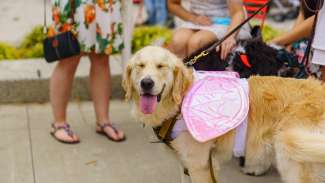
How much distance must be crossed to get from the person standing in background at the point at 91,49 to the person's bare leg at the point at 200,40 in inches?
25.2

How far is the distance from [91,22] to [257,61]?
1447 millimetres

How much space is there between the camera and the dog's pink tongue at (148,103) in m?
3.57

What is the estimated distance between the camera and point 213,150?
3691mm

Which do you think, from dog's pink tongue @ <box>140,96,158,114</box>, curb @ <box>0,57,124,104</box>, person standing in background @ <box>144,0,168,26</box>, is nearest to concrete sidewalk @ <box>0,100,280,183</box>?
curb @ <box>0,57,124,104</box>

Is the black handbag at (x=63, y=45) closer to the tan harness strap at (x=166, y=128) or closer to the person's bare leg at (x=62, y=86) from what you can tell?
the person's bare leg at (x=62, y=86)

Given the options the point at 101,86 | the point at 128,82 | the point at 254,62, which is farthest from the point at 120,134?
the point at 128,82

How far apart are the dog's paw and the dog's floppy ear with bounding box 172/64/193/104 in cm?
119

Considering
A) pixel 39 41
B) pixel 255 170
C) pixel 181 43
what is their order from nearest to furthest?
pixel 255 170 → pixel 181 43 → pixel 39 41

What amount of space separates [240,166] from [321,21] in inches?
54.0

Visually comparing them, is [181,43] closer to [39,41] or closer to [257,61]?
[257,61]

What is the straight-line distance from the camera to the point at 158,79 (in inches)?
139

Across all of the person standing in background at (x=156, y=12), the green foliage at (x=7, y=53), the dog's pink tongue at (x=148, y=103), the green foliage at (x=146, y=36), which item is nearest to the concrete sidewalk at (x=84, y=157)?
the dog's pink tongue at (x=148, y=103)

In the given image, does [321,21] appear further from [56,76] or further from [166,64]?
[56,76]

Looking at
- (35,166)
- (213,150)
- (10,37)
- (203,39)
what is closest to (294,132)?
(213,150)
